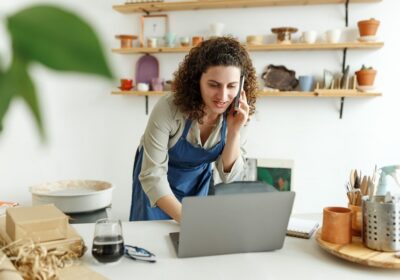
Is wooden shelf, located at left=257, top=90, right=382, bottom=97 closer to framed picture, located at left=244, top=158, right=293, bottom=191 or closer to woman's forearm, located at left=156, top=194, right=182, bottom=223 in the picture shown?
framed picture, located at left=244, top=158, right=293, bottom=191

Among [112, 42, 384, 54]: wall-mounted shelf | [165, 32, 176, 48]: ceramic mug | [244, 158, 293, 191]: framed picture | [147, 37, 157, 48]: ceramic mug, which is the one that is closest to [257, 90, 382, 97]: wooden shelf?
[112, 42, 384, 54]: wall-mounted shelf

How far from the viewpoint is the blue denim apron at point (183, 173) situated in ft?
5.87

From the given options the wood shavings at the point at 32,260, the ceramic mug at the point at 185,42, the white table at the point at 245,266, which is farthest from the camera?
the ceramic mug at the point at 185,42

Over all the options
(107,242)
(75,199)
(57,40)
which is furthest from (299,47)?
(57,40)

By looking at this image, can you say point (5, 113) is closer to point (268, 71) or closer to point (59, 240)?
point (59, 240)

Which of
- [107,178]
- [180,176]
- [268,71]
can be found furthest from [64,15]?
[107,178]

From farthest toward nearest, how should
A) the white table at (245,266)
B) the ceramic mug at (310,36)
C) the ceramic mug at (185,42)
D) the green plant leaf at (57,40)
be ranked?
the ceramic mug at (185,42) < the ceramic mug at (310,36) < the white table at (245,266) < the green plant leaf at (57,40)

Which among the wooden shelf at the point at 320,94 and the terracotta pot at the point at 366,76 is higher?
the terracotta pot at the point at 366,76

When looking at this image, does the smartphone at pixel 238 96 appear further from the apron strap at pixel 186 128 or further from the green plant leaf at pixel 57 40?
the green plant leaf at pixel 57 40

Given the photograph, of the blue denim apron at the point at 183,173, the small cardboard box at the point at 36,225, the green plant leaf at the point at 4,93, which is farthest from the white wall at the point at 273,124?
the green plant leaf at the point at 4,93

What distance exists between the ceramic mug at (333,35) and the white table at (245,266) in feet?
6.30

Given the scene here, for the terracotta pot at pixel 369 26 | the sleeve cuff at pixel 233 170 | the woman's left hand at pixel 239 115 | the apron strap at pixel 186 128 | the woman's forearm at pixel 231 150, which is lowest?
the sleeve cuff at pixel 233 170

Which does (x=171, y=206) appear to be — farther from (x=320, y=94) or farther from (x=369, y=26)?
(x=369, y=26)

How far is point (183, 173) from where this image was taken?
6.21 feet
